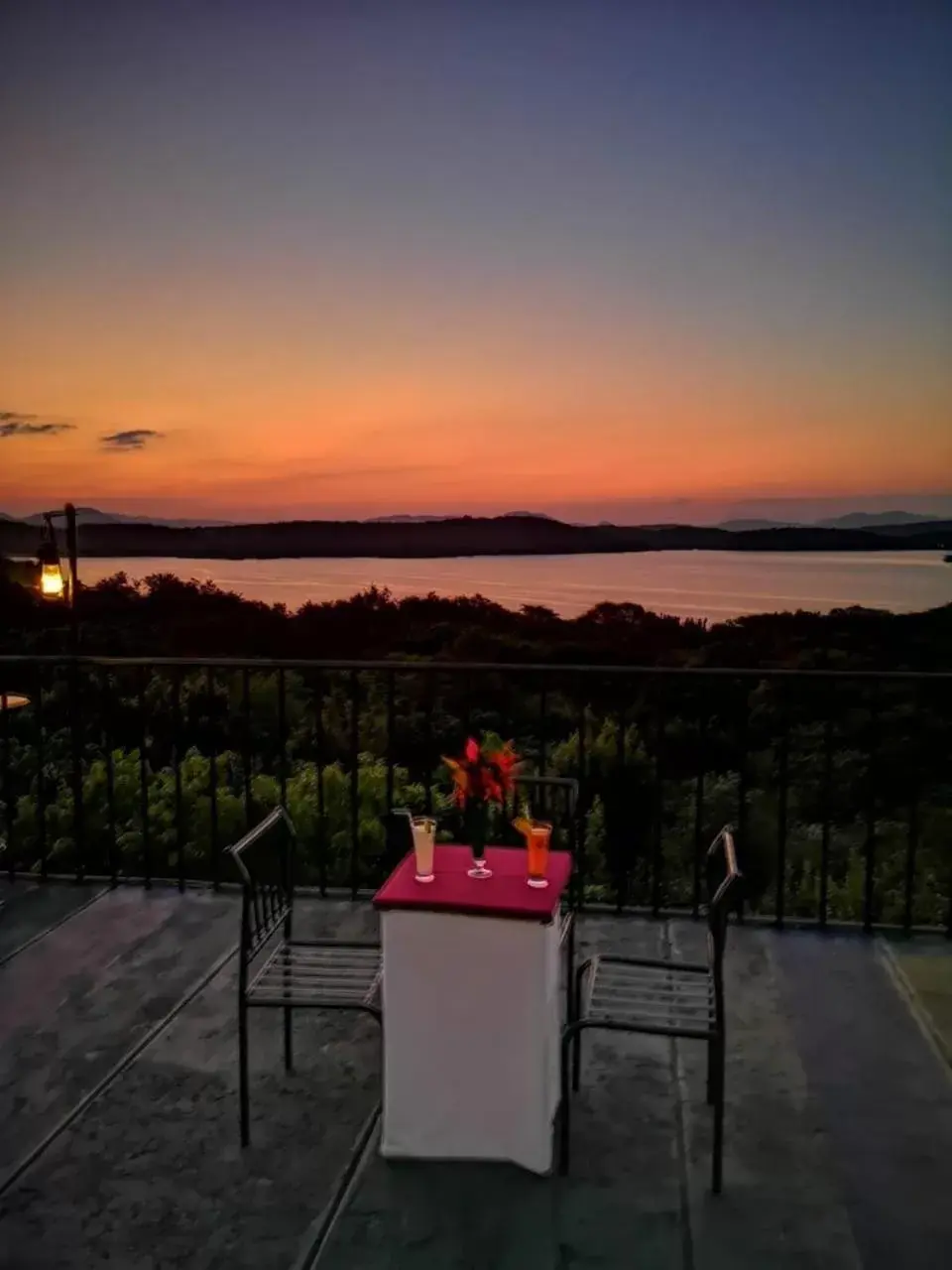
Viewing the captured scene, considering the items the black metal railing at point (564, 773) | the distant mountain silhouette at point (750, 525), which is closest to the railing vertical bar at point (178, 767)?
the black metal railing at point (564, 773)

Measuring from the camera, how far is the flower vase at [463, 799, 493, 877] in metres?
2.40

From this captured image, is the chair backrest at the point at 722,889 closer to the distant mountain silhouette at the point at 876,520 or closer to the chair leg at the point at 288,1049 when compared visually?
the chair leg at the point at 288,1049

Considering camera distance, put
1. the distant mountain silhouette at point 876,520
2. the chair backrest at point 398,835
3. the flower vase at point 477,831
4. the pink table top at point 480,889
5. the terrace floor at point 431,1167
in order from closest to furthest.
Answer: the terrace floor at point 431,1167 → the pink table top at point 480,889 → the flower vase at point 477,831 → the chair backrest at point 398,835 → the distant mountain silhouette at point 876,520

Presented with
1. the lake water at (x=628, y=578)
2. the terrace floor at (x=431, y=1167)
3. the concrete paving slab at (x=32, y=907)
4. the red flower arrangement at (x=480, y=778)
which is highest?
the lake water at (x=628, y=578)

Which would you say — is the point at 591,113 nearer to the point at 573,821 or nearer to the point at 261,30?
the point at 261,30

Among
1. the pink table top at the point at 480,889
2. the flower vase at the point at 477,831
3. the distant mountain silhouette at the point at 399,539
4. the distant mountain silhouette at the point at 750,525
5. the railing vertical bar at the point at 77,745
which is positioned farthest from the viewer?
the distant mountain silhouette at the point at 399,539

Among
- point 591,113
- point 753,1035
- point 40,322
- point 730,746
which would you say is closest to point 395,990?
point 753,1035

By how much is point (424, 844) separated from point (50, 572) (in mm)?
2952

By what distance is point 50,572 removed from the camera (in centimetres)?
463

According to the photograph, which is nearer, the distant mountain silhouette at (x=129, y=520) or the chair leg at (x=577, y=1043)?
A: the chair leg at (x=577, y=1043)

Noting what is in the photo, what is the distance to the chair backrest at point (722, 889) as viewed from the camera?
7.31 ft

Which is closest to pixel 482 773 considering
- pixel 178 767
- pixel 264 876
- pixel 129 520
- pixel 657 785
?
pixel 264 876

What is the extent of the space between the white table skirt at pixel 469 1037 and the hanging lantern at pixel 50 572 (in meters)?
2.99

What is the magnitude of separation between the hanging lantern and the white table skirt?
299 cm
